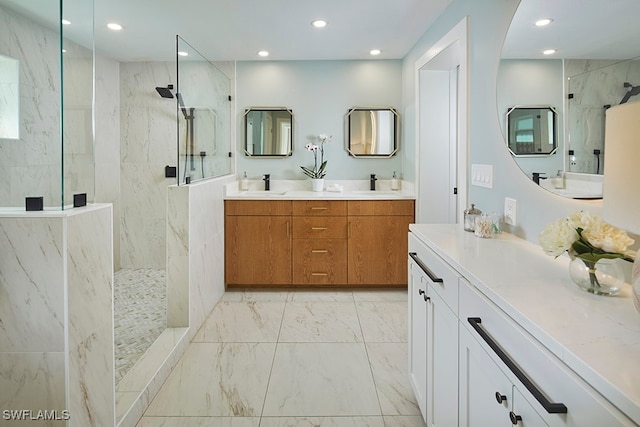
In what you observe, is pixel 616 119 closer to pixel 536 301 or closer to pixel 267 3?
pixel 536 301

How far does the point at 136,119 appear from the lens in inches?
189

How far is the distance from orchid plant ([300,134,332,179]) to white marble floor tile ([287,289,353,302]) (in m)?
1.21

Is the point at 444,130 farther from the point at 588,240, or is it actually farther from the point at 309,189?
the point at 588,240

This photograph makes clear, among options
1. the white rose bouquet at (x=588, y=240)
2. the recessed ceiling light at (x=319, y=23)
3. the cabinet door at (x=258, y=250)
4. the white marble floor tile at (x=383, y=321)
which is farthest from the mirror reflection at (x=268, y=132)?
the white rose bouquet at (x=588, y=240)

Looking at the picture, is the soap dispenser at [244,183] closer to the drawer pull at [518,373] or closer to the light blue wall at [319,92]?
the light blue wall at [319,92]

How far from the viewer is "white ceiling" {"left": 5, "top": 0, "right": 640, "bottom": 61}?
55.9 inches

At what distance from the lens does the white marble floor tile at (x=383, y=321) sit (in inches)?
123

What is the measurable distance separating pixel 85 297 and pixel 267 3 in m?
2.33

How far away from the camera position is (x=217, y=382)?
8.11ft

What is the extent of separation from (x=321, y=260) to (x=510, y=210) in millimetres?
2362

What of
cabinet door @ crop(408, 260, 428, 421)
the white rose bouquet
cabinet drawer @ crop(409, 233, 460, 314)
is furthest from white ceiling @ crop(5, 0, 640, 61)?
cabinet door @ crop(408, 260, 428, 421)

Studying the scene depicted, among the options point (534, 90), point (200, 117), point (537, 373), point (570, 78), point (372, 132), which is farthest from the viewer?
point (372, 132)

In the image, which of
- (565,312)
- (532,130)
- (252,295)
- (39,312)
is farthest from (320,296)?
(565,312)

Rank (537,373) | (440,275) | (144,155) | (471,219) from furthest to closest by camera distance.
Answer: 1. (144,155)
2. (471,219)
3. (440,275)
4. (537,373)
